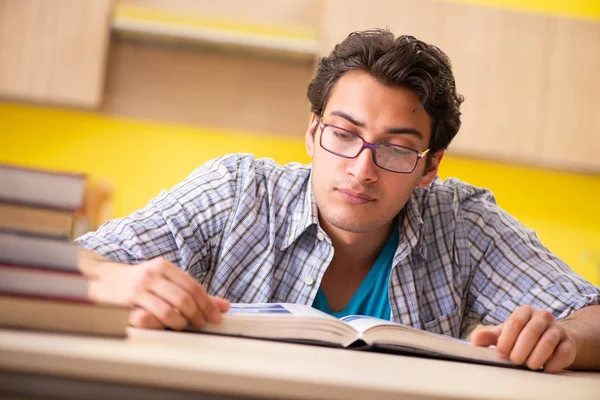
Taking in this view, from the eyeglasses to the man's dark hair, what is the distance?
14 cm

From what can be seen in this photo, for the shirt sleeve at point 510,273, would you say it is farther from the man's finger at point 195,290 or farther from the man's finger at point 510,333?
the man's finger at point 195,290

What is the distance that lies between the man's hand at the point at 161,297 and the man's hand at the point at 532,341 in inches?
17.1

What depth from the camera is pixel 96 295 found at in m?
1.09

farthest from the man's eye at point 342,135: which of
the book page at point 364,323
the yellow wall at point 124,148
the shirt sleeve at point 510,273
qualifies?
the yellow wall at point 124,148

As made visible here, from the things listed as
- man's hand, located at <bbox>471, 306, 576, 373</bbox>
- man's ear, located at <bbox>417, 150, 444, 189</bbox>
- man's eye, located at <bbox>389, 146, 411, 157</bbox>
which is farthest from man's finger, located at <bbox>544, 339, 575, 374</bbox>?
man's ear, located at <bbox>417, 150, 444, 189</bbox>

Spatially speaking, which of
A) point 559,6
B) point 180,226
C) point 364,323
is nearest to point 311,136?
point 180,226

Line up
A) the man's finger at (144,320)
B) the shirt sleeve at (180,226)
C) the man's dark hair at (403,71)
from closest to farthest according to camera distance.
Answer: the man's finger at (144,320)
the shirt sleeve at (180,226)
the man's dark hair at (403,71)

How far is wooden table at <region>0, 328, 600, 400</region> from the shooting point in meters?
0.63

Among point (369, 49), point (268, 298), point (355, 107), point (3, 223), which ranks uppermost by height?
point (369, 49)

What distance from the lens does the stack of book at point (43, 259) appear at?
0.76m

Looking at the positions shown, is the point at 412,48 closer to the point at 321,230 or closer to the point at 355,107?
the point at 355,107

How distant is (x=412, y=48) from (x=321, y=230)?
497 millimetres

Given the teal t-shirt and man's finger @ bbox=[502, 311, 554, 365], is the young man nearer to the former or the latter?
the teal t-shirt

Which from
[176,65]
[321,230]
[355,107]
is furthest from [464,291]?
[176,65]
